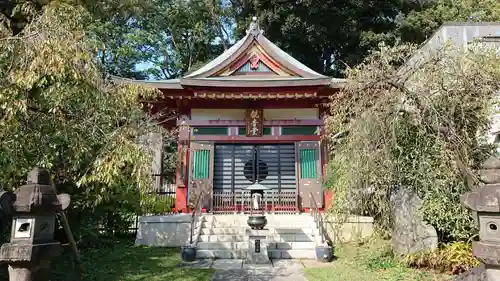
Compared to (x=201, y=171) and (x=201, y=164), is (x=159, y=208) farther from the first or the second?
(x=201, y=164)

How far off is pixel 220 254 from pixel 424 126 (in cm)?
542

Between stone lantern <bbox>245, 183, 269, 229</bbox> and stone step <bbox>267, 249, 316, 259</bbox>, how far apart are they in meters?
0.70

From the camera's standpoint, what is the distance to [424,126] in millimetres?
6879

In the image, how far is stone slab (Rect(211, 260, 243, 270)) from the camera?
7.65 metres

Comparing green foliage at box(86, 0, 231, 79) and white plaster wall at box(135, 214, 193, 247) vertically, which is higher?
green foliage at box(86, 0, 231, 79)

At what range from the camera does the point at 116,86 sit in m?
7.36

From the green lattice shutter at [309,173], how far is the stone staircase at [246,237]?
1086 millimetres

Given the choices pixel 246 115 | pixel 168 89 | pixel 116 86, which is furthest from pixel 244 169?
pixel 116 86

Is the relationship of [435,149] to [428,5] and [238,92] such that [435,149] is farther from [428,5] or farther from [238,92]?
[428,5]

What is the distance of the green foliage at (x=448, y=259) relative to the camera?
6.70m

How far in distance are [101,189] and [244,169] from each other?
6194mm

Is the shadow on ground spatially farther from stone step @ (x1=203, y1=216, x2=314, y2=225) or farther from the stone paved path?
stone step @ (x1=203, y1=216, x2=314, y2=225)

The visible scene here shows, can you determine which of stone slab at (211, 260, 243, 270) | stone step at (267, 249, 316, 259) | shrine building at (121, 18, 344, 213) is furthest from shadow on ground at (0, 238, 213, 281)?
shrine building at (121, 18, 344, 213)

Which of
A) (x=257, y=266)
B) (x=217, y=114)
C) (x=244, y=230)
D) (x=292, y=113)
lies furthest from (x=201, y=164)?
(x=257, y=266)
